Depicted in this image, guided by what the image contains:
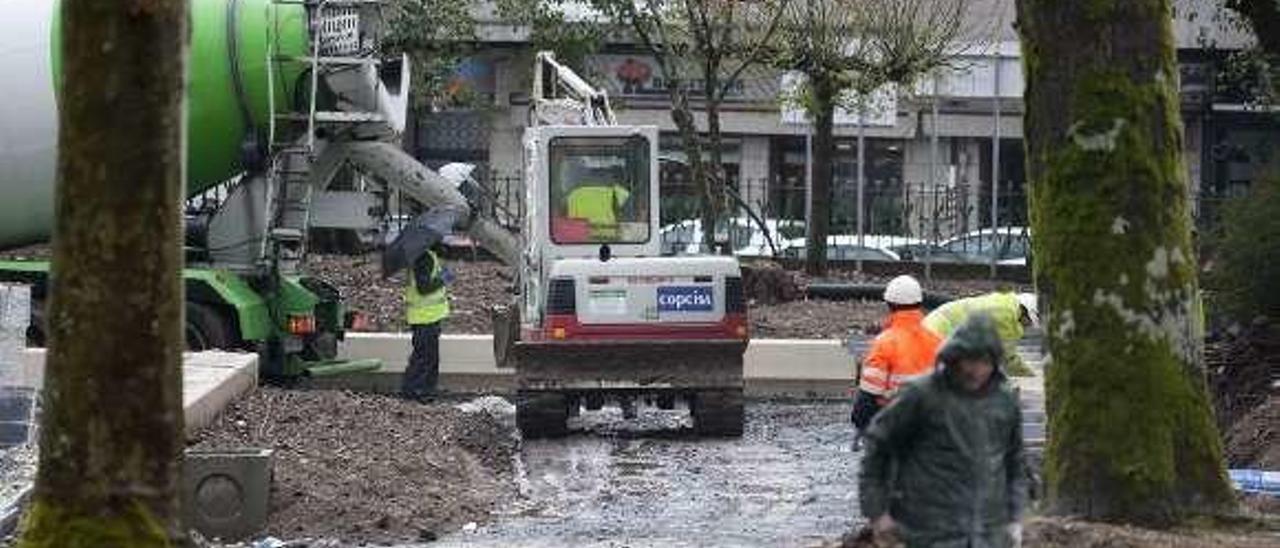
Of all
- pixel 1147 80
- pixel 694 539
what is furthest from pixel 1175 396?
pixel 694 539

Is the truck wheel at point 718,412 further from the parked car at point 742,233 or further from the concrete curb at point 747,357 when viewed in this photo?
the parked car at point 742,233

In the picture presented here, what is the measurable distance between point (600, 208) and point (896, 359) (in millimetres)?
7537

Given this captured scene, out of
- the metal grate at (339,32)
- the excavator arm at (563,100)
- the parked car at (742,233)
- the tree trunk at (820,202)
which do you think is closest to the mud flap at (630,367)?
the excavator arm at (563,100)

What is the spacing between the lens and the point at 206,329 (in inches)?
754

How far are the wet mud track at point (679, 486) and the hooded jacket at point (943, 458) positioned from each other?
4.70 meters

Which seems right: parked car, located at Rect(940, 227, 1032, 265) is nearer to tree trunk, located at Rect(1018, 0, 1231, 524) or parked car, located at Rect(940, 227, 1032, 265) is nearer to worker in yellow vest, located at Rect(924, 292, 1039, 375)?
worker in yellow vest, located at Rect(924, 292, 1039, 375)

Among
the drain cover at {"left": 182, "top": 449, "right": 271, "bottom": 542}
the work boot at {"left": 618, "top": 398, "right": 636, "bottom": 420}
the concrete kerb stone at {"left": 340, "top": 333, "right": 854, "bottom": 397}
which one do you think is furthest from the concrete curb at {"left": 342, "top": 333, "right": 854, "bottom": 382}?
the drain cover at {"left": 182, "top": 449, "right": 271, "bottom": 542}

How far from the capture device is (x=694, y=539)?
13.0 meters

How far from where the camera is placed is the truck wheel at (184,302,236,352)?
19141 mm

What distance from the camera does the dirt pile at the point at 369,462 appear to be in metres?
13.2

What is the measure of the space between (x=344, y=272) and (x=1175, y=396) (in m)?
15.9

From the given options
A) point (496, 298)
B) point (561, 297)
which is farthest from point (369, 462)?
point (496, 298)

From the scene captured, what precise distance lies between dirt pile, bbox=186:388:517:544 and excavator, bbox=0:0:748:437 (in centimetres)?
109

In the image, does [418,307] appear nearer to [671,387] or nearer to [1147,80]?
[671,387]
